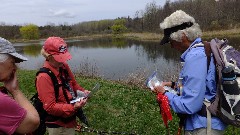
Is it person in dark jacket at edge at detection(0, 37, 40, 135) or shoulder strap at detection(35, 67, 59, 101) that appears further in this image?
shoulder strap at detection(35, 67, 59, 101)

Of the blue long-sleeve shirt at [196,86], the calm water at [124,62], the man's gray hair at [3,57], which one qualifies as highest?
the man's gray hair at [3,57]

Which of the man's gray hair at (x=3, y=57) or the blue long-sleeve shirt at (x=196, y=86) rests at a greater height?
the man's gray hair at (x=3, y=57)

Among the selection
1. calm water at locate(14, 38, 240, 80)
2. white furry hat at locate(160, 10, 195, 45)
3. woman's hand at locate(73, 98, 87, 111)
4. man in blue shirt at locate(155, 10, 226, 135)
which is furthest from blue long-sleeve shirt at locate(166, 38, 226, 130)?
calm water at locate(14, 38, 240, 80)

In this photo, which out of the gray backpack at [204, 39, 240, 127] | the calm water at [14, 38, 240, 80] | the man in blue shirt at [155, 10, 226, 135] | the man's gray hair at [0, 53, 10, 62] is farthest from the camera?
the calm water at [14, 38, 240, 80]

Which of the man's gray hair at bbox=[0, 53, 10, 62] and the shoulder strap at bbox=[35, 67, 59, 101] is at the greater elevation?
the man's gray hair at bbox=[0, 53, 10, 62]

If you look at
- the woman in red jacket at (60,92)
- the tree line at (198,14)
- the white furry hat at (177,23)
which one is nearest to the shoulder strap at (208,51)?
the white furry hat at (177,23)

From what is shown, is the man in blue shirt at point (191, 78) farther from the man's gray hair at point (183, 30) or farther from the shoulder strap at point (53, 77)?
the shoulder strap at point (53, 77)

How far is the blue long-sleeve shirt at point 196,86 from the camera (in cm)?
309

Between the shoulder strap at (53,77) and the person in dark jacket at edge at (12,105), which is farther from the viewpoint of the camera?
the shoulder strap at (53,77)

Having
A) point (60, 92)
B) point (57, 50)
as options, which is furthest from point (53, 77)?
point (57, 50)

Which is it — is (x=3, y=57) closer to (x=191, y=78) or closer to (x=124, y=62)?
(x=191, y=78)

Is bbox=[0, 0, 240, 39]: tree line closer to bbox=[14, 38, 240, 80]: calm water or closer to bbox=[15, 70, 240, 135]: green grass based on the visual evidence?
bbox=[14, 38, 240, 80]: calm water

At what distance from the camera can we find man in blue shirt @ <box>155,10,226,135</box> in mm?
3105

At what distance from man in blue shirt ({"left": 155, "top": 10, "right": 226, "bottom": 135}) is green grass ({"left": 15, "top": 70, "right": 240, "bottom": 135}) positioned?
10.5 feet
